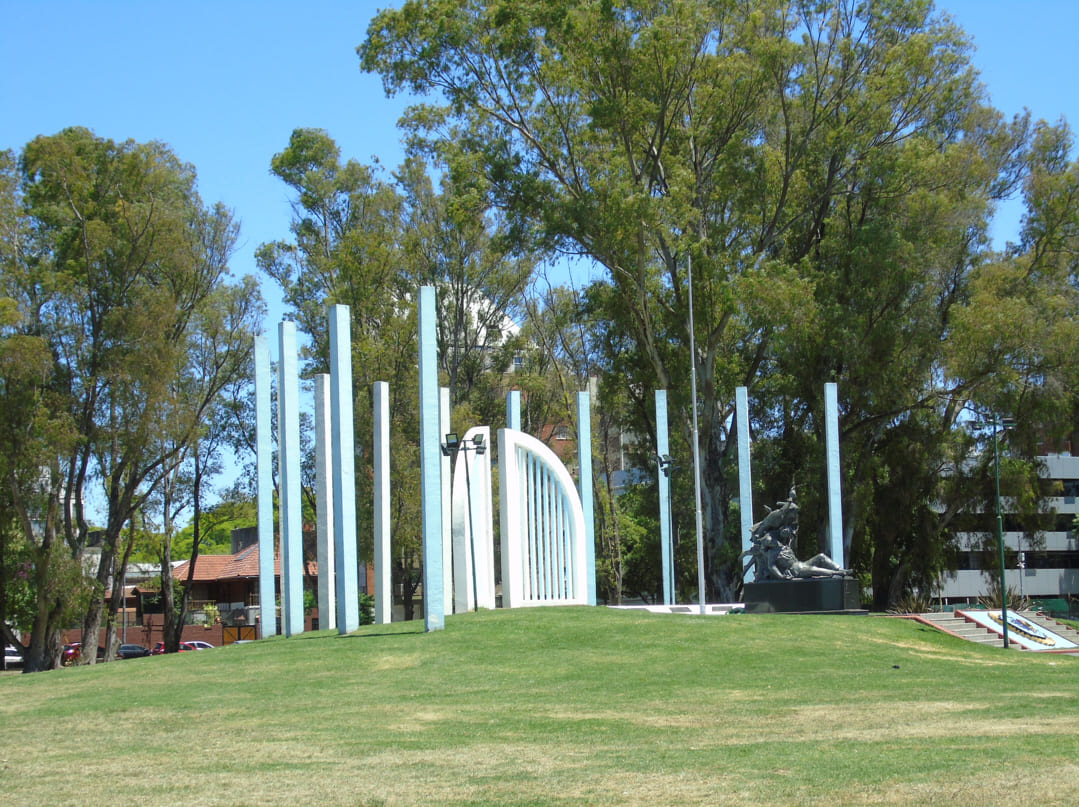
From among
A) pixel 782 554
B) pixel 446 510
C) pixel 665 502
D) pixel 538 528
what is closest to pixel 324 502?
pixel 446 510

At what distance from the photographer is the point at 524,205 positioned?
3747cm

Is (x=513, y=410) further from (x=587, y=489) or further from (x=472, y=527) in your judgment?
(x=472, y=527)

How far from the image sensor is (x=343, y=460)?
75.8ft

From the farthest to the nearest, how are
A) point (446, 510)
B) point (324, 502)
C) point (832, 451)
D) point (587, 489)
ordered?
1. point (832, 451)
2. point (587, 489)
3. point (446, 510)
4. point (324, 502)

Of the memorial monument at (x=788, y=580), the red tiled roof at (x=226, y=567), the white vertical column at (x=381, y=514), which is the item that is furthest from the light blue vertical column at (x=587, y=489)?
the red tiled roof at (x=226, y=567)

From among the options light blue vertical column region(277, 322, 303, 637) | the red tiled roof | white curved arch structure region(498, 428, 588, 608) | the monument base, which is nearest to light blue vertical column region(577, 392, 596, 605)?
white curved arch structure region(498, 428, 588, 608)

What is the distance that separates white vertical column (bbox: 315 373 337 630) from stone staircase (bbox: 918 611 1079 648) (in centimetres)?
1336

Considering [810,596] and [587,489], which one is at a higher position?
[587,489]

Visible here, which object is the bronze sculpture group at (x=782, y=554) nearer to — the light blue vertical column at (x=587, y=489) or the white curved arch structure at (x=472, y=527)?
the light blue vertical column at (x=587, y=489)

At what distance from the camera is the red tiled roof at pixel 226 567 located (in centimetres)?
5922

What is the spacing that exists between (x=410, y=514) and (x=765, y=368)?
548 inches

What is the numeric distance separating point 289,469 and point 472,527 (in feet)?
13.9

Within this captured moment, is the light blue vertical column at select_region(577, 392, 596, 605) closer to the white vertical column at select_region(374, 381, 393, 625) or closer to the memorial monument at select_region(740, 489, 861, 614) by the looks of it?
the memorial monument at select_region(740, 489, 861, 614)

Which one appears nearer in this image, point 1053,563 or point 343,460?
point 343,460
